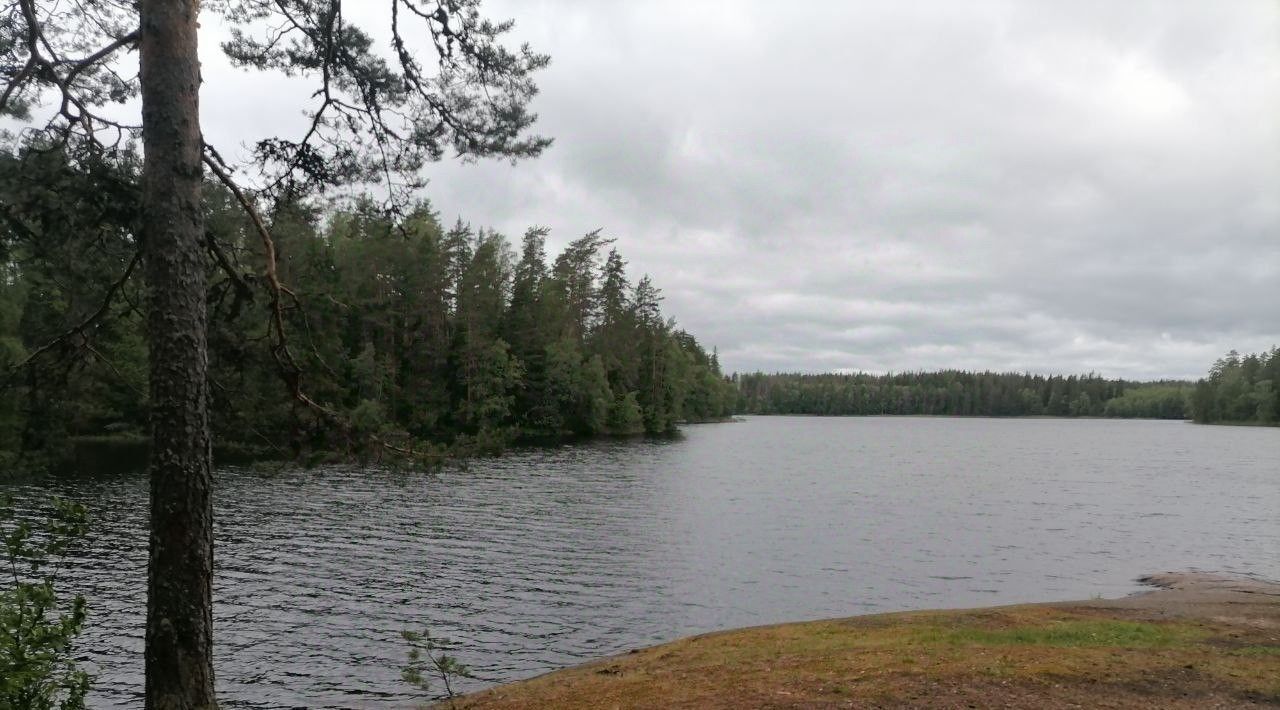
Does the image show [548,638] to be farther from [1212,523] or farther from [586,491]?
[1212,523]

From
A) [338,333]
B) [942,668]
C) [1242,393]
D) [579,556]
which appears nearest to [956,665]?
[942,668]

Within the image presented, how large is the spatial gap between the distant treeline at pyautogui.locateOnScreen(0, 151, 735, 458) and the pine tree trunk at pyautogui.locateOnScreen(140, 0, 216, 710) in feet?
2.71

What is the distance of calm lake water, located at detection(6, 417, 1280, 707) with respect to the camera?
15125 millimetres

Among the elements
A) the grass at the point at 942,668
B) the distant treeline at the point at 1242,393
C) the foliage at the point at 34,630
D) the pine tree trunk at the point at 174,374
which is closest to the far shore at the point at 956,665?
the grass at the point at 942,668

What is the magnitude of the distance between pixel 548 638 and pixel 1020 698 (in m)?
9.58

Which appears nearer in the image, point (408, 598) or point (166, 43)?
point (166, 43)

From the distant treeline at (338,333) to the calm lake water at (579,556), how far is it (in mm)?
1645

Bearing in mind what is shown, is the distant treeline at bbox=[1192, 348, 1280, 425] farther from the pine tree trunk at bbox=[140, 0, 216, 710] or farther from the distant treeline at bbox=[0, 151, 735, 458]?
the pine tree trunk at bbox=[140, 0, 216, 710]

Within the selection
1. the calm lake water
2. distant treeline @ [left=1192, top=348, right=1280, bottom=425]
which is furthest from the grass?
distant treeline @ [left=1192, top=348, right=1280, bottom=425]

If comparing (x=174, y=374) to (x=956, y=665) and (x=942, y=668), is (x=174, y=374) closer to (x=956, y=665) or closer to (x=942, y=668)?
(x=942, y=668)

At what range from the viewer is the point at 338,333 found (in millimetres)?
11953

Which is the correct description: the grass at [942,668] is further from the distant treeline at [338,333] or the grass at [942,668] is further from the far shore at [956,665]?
the distant treeline at [338,333]

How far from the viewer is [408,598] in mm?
18531

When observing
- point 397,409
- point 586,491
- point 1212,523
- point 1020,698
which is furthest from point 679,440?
point 1020,698
